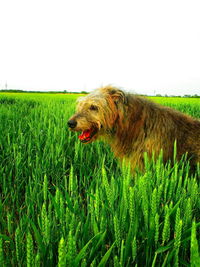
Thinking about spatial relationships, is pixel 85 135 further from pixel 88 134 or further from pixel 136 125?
pixel 136 125

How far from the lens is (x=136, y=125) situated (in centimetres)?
249

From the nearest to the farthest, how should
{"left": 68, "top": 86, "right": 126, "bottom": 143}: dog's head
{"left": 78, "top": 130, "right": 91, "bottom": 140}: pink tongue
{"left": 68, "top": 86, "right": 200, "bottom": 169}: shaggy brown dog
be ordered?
{"left": 68, "top": 86, "right": 200, "bottom": 169}: shaggy brown dog → {"left": 68, "top": 86, "right": 126, "bottom": 143}: dog's head → {"left": 78, "top": 130, "right": 91, "bottom": 140}: pink tongue

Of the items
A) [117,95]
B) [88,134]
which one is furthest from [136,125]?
[88,134]

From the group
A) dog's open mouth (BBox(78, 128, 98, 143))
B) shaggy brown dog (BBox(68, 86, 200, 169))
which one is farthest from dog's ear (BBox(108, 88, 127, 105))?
dog's open mouth (BBox(78, 128, 98, 143))

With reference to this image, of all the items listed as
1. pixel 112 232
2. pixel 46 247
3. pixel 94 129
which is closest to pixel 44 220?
pixel 46 247

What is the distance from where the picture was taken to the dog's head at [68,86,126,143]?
2592mm

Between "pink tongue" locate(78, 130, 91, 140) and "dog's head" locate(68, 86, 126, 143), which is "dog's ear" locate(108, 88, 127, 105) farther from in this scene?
"pink tongue" locate(78, 130, 91, 140)

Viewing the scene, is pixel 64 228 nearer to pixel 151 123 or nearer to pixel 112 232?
pixel 112 232

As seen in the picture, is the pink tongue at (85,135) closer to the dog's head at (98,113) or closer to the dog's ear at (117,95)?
the dog's head at (98,113)

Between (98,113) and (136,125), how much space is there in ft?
1.47

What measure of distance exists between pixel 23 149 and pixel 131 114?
4.35ft

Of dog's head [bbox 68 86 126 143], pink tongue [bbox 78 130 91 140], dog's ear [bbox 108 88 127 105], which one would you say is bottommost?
pink tongue [bbox 78 130 91 140]

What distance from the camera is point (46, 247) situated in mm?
880

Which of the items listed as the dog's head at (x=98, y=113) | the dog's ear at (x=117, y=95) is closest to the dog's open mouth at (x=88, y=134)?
the dog's head at (x=98, y=113)
